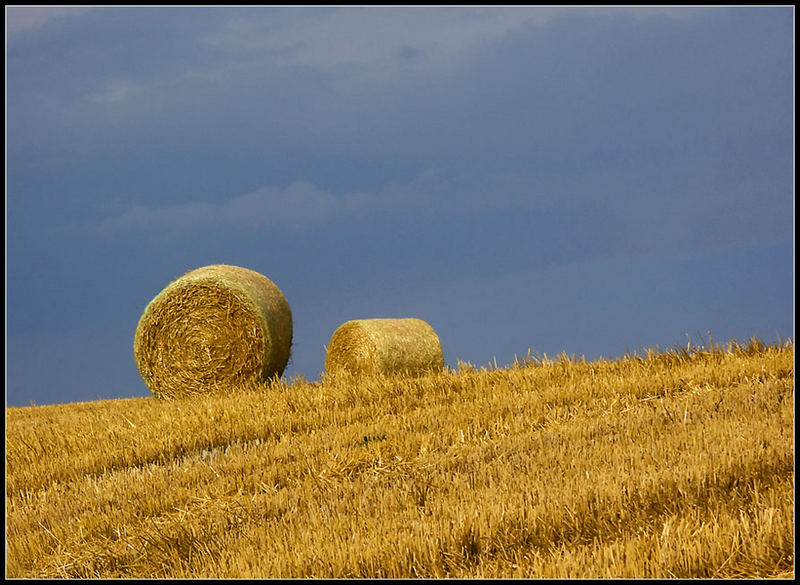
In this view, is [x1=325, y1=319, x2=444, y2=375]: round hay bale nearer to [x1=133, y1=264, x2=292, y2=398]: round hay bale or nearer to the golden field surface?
[x1=133, y1=264, x2=292, y2=398]: round hay bale

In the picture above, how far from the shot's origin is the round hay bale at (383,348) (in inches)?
572

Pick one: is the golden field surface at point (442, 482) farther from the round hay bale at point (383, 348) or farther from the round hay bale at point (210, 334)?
the round hay bale at point (383, 348)

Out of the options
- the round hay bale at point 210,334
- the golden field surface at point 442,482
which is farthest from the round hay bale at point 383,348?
the golden field surface at point 442,482

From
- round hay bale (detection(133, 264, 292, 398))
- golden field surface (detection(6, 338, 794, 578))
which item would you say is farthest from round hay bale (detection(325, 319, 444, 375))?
golden field surface (detection(6, 338, 794, 578))

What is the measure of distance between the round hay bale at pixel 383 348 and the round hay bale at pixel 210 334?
1.08 m

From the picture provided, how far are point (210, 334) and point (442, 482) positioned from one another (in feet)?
28.1

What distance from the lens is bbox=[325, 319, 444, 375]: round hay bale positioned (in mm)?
14539

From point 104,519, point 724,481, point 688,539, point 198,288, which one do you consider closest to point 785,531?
point 688,539

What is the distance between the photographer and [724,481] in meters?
5.71

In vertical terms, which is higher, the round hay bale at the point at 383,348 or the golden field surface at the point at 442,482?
the round hay bale at the point at 383,348

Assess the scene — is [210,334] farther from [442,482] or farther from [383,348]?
[442,482]

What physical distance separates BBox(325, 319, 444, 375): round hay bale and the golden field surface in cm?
324

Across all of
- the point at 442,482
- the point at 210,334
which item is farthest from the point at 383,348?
the point at 442,482

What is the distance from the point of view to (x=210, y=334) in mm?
14125
